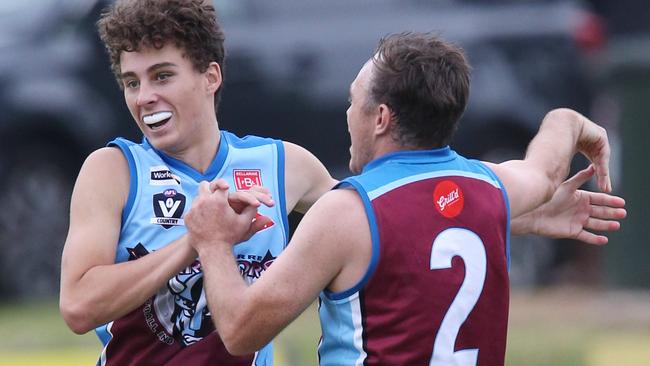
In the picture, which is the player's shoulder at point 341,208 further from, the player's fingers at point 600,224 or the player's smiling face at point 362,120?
the player's fingers at point 600,224

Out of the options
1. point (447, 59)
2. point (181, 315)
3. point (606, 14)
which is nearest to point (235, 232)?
point (181, 315)

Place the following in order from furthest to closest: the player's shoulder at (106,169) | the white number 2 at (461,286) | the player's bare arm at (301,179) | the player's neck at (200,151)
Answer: the player's bare arm at (301,179), the player's neck at (200,151), the player's shoulder at (106,169), the white number 2 at (461,286)

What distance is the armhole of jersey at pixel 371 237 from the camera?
13.4 ft

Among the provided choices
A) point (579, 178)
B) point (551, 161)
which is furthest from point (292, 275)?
point (579, 178)

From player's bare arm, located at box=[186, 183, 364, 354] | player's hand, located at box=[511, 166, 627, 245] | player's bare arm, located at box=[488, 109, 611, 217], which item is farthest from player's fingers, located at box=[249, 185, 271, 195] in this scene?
player's hand, located at box=[511, 166, 627, 245]

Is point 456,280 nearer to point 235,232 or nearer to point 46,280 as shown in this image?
point 235,232

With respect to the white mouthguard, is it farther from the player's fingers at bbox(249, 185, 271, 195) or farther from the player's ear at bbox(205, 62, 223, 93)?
the player's fingers at bbox(249, 185, 271, 195)

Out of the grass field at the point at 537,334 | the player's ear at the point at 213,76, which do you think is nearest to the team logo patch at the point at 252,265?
the player's ear at the point at 213,76

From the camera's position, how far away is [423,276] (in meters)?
4.17

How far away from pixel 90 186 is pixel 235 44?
6.58m

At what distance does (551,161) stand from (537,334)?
4842mm

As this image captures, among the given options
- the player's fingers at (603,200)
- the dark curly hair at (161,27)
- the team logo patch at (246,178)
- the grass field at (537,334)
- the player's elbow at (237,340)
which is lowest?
the grass field at (537,334)

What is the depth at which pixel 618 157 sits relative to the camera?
1112cm

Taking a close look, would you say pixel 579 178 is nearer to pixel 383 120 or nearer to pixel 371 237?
pixel 383 120
